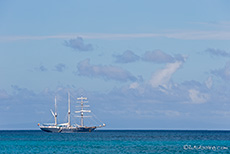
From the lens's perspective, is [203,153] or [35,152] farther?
[35,152]

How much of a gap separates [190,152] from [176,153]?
2800 mm

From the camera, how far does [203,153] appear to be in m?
95.1

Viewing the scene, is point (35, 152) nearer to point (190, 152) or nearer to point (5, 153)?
point (5, 153)

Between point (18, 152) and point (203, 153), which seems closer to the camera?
point (203, 153)

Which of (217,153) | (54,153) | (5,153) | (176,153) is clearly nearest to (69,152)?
(54,153)

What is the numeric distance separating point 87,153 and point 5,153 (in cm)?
1559

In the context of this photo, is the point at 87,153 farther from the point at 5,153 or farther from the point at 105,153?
the point at 5,153

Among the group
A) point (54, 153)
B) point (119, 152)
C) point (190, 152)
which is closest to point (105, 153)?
point (119, 152)

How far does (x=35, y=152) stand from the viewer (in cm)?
10150

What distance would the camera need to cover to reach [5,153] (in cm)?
9912

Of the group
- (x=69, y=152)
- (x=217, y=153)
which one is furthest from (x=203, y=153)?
(x=69, y=152)

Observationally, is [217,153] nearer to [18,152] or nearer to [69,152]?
[69,152]

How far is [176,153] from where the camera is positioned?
96.6 metres

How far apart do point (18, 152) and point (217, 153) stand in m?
38.0
